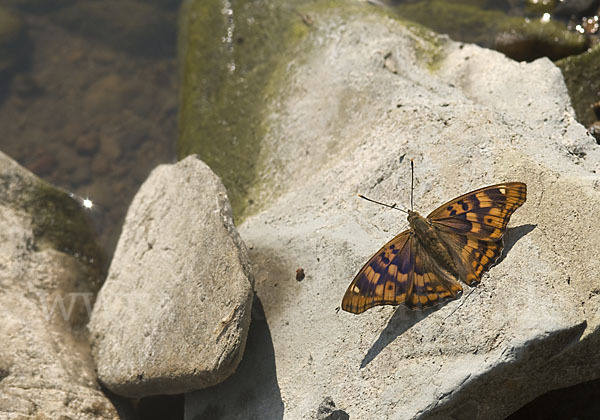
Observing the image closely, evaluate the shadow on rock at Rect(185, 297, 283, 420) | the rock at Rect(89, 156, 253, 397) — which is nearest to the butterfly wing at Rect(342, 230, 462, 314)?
the rock at Rect(89, 156, 253, 397)

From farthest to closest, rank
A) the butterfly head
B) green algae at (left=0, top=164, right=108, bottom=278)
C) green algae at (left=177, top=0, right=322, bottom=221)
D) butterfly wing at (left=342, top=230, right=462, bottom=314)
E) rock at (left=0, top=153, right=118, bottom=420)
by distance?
1. green algae at (left=177, top=0, right=322, bottom=221)
2. green algae at (left=0, top=164, right=108, bottom=278)
3. rock at (left=0, top=153, right=118, bottom=420)
4. the butterfly head
5. butterfly wing at (left=342, top=230, right=462, bottom=314)

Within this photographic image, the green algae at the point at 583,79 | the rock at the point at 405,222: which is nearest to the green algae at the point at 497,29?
the green algae at the point at 583,79

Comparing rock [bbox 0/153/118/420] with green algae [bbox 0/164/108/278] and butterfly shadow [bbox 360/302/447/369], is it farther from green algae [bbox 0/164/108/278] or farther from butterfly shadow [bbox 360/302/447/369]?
butterfly shadow [bbox 360/302/447/369]

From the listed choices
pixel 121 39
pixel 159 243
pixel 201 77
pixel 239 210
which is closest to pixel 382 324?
pixel 159 243

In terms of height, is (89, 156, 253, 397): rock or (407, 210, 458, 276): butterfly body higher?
(89, 156, 253, 397): rock

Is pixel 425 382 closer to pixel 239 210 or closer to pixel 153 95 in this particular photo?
pixel 239 210

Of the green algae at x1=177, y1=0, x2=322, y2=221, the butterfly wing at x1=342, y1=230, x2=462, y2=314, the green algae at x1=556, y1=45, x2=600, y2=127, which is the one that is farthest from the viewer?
the green algae at x1=177, y1=0, x2=322, y2=221

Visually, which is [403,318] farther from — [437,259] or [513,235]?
[513,235]

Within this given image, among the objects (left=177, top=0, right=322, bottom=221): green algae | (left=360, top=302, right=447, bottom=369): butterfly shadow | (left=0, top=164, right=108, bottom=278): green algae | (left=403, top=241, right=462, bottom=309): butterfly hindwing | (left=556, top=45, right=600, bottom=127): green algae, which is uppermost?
(left=177, top=0, right=322, bottom=221): green algae
